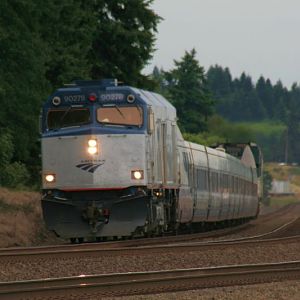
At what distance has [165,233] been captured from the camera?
27.6 m

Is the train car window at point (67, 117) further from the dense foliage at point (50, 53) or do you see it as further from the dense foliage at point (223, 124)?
the dense foliage at point (223, 124)

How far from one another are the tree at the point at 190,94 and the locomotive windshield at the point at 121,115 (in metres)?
68.7

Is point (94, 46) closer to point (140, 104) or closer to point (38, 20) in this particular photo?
point (38, 20)

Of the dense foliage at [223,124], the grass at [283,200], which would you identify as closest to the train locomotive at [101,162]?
the dense foliage at [223,124]

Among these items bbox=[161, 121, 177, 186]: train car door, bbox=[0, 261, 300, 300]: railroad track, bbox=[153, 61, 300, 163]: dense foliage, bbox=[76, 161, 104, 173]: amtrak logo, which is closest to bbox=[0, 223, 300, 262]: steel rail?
bbox=[0, 261, 300, 300]: railroad track

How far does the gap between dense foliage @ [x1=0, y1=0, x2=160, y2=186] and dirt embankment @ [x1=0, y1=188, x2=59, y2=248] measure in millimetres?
3576

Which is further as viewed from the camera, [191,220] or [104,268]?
[191,220]

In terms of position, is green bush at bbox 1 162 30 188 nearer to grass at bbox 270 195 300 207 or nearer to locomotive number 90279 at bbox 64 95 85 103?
locomotive number 90279 at bbox 64 95 85 103

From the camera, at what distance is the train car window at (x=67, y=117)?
71.8 feet

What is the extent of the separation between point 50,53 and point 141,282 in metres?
24.5

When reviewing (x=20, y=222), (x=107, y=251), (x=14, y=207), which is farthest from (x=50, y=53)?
(x=107, y=251)

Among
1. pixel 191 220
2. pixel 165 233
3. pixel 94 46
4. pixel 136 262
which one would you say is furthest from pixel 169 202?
pixel 94 46

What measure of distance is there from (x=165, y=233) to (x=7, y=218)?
17.1 feet

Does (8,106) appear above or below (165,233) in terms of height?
above
